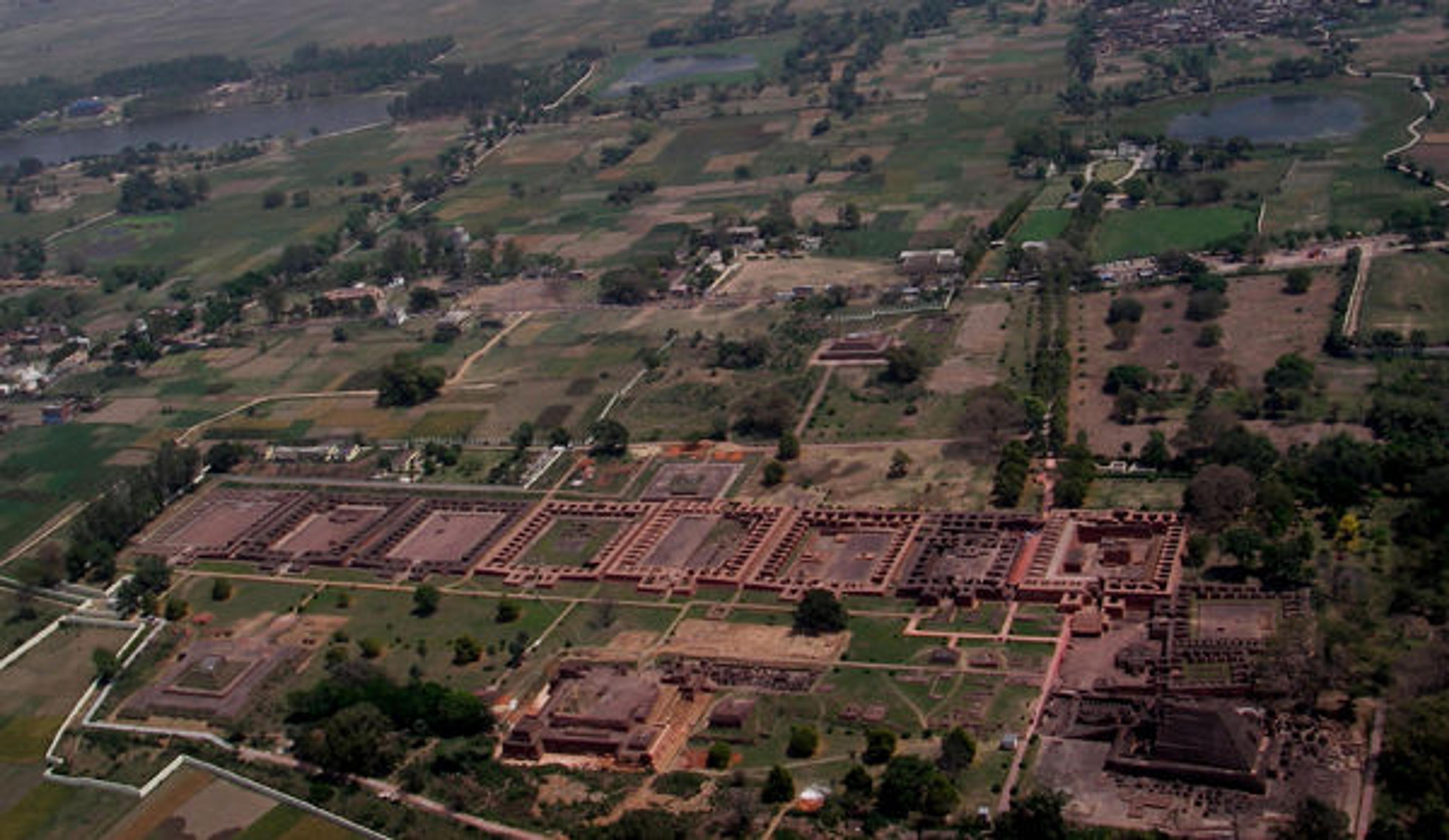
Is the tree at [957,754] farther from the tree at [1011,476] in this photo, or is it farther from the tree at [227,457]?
the tree at [227,457]

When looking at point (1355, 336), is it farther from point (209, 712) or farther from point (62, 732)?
point (62, 732)

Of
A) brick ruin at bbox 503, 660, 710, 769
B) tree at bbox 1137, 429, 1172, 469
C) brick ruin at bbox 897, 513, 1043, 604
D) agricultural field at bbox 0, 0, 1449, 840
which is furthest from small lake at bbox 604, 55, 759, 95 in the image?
brick ruin at bbox 503, 660, 710, 769

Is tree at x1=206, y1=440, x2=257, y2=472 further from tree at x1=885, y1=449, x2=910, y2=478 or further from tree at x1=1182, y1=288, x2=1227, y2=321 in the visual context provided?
tree at x1=1182, y1=288, x2=1227, y2=321

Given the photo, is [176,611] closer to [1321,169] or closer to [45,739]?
[45,739]

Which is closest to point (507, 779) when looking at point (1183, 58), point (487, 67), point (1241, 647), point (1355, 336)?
point (1241, 647)

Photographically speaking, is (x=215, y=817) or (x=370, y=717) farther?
(x=370, y=717)

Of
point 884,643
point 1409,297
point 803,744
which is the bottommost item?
point 1409,297

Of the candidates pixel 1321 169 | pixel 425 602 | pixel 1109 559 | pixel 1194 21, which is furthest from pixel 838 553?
pixel 1194 21

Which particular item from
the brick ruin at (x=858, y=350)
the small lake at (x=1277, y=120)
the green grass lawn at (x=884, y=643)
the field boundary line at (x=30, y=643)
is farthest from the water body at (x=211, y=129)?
the green grass lawn at (x=884, y=643)
